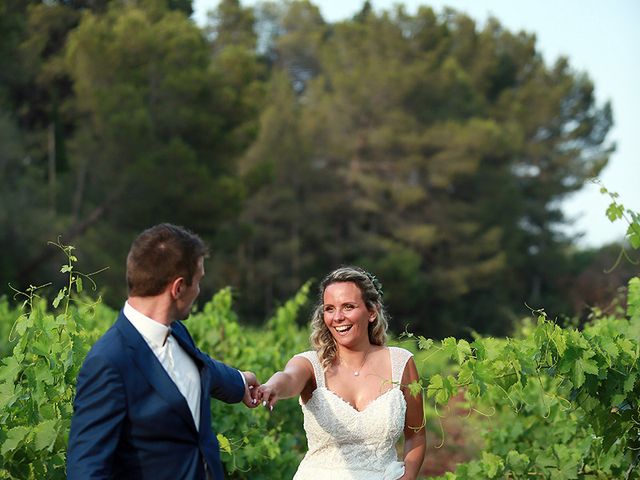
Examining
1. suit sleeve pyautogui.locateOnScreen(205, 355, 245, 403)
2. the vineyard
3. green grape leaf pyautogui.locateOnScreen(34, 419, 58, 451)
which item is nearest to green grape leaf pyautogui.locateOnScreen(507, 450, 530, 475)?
the vineyard

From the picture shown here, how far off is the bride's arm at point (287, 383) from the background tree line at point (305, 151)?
852 inches

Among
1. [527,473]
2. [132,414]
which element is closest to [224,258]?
[527,473]

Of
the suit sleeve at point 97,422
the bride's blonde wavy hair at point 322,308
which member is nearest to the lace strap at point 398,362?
the bride's blonde wavy hair at point 322,308

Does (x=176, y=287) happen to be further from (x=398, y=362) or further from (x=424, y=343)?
(x=398, y=362)

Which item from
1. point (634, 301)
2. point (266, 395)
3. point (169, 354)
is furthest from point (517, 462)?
point (169, 354)

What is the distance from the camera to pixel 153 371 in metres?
2.85

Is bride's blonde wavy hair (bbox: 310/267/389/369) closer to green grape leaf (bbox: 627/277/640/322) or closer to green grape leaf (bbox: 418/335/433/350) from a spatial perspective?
green grape leaf (bbox: 418/335/433/350)

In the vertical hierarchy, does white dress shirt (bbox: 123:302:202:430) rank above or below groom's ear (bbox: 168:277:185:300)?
below

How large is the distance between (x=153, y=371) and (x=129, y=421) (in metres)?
0.14

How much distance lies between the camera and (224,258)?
35.4 meters

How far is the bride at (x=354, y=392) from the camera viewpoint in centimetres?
423

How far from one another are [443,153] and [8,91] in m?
15.1

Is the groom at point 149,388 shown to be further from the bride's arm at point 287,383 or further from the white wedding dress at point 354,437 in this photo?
the white wedding dress at point 354,437

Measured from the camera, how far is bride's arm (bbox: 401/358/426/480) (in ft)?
13.9
